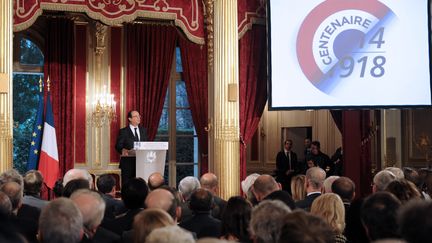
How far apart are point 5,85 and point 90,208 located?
4.55 meters

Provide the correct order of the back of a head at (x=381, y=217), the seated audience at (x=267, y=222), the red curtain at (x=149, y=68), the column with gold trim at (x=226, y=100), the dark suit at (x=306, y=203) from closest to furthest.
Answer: the seated audience at (x=267, y=222) → the back of a head at (x=381, y=217) → the dark suit at (x=306, y=203) → the column with gold trim at (x=226, y=100) → the red curtain at (x=149, y=68)

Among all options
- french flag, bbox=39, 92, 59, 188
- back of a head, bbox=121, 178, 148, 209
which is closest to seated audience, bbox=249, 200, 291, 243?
back of a head, bbox=121, 178, 148, 209

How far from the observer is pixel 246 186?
6.35 metres

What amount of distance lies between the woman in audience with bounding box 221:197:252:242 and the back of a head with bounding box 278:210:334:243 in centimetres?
95

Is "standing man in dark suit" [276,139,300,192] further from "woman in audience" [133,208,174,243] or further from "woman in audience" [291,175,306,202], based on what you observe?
"woman in audience" [133,208,174,243]

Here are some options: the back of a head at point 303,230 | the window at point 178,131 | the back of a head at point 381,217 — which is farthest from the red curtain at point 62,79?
the back of a head at point 303,230

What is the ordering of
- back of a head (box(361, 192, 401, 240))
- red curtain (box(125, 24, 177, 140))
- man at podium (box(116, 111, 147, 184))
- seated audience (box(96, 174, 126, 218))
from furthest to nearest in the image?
red curtain (box(125, 24, 177, 140)) → man at podium (box(116, 111, 147, 184)) → seated audience (box(96, 174, 126, 218)) → back of a head (box(361, 192, 401, 240))

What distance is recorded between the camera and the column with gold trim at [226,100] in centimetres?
885

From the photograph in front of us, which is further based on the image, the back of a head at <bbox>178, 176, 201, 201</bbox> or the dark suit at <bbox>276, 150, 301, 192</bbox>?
the dark suit at <bbox>276, 150, 301, 192</bbox>

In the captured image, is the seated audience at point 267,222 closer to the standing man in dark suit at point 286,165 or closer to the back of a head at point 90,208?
the back of a head at point 90,208

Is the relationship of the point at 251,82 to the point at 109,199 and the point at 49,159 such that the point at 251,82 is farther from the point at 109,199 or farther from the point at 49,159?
the point at 109,199

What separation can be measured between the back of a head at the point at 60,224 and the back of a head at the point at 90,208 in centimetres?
47

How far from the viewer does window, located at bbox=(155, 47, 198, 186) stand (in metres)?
11.7

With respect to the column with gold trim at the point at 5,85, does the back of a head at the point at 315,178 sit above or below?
below
